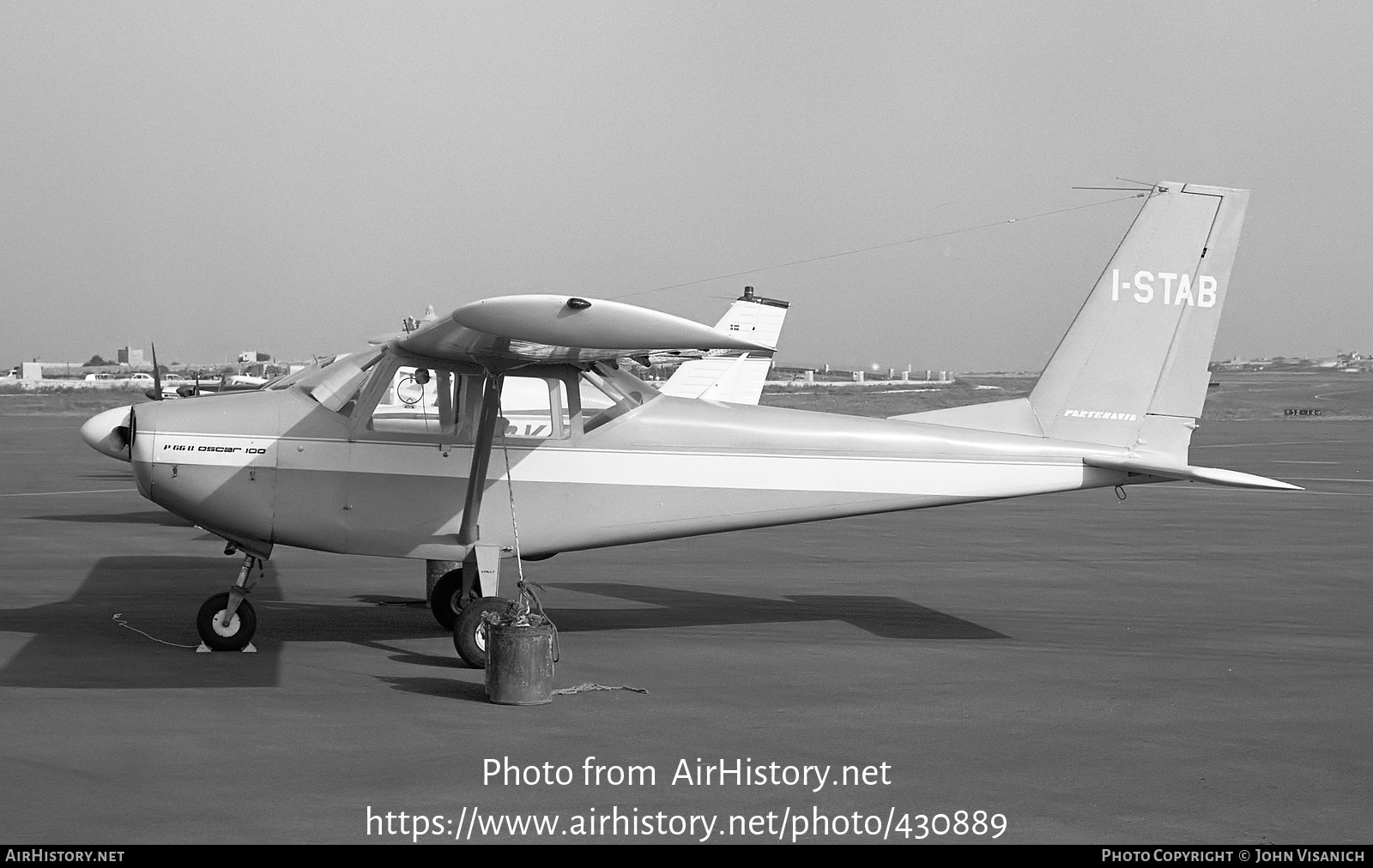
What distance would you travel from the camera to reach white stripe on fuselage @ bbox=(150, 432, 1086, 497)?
28.5 ft

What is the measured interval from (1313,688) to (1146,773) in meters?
2.51

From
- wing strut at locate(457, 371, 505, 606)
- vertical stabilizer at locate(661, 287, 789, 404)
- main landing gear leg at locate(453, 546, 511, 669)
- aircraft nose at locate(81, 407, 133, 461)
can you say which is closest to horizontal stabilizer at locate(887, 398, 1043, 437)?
wing strut at locate(457, 371, 505, 606)

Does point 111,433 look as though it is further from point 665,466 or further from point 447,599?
point 665,466

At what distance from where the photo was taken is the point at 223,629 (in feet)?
28.1

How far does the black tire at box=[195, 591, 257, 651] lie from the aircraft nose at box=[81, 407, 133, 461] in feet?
4.02

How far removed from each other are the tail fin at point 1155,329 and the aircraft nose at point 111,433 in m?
6.79

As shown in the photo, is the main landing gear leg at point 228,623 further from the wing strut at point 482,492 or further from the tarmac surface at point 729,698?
the wing strut at point 482,492

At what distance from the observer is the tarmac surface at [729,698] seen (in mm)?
5316

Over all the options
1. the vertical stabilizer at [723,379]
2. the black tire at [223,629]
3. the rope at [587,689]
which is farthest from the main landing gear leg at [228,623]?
the vertical stabilizer at [723,379]

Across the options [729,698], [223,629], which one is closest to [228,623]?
[223,629]

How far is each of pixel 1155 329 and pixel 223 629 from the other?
23.5ft

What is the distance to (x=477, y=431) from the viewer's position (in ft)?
28.3

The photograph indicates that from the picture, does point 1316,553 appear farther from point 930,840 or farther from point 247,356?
point 247,356
